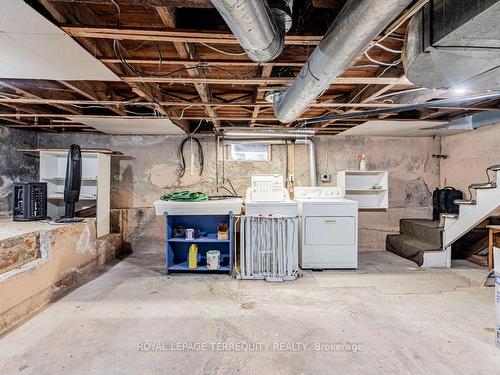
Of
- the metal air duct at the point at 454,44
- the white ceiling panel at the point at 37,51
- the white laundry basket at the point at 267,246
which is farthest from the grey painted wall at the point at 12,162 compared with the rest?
the metal air duct at the point at 454,44

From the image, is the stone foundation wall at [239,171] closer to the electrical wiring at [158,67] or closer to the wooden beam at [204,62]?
the electrical wiring at [158,67]

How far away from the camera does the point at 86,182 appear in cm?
468

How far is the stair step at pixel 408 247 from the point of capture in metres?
4.12

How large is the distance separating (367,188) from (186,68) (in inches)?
146

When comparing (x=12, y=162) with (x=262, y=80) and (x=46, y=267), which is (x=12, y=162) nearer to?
(x=46, y=267)

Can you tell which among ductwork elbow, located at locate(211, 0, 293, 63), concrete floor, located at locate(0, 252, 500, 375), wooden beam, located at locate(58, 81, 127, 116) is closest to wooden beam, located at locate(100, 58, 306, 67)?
ductwork elbow, located at locate(211, 0, 293, 63)

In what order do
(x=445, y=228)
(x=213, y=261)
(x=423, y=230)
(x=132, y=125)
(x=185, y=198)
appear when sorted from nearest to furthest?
1. (x=213, y=261)
2. (x=185, y=198)
3. (x=445, y=228)
4. (x=132, y=125)
5. (x=423, y=230)

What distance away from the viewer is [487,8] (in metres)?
1.14

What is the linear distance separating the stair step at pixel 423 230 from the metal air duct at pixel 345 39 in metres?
3.14

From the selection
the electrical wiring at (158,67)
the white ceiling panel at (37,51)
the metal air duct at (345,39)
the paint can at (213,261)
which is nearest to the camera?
the metal air duct at (345,39)

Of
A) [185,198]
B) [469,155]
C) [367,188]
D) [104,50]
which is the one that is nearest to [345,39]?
[104,50]

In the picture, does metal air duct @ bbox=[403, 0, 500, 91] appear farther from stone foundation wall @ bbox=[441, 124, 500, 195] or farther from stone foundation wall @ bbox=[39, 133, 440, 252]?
stone foundation wall @ bbox=[39, 133, 440, 252]

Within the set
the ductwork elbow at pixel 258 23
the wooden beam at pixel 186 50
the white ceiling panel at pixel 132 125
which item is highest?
the wooden beam at pixel 186 50

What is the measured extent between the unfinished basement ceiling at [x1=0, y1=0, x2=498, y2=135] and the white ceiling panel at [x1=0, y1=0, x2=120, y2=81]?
0.05m
